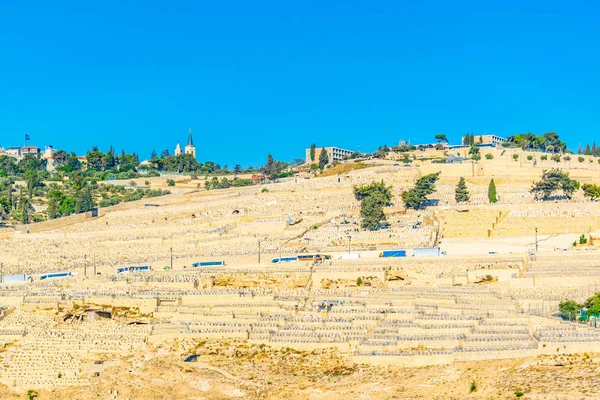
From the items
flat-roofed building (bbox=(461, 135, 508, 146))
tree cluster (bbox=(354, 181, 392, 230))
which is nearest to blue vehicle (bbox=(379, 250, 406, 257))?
tree cluster (bbox=(354, 181, 392, 230))

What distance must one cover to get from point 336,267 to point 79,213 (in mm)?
34136

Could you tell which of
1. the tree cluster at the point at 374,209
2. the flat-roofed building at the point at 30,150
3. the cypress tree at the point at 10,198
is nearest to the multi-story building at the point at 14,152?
the flat-roofed building at the point at 30,150

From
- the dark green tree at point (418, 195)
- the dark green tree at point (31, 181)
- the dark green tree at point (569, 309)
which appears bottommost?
the dark green tree at point (569, 309)

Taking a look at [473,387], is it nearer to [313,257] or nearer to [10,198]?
[313,257]

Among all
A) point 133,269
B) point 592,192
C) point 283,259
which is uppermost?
point 592,192

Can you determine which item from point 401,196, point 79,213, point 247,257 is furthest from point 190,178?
point 247,257

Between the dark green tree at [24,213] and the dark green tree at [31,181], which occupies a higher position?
the dark green tree at [31,181]

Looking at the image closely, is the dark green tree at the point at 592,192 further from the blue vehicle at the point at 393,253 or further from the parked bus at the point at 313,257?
the parked bus at the point at 313,257

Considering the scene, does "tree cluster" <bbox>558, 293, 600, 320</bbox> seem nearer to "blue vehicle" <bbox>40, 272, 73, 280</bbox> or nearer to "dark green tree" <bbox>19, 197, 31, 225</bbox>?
"blue vehicle" <bbox>40, 272, 73, 280</bbox>

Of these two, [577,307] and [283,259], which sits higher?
[283,259]

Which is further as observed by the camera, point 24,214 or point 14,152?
point 14,152

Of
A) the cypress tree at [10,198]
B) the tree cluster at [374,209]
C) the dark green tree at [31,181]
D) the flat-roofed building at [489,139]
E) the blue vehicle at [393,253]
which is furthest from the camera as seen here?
the flat-roofed building at [489,139]

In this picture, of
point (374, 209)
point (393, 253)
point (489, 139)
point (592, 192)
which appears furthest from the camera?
point (489, 139)

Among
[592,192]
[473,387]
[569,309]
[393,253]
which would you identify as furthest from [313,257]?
[592,192]
